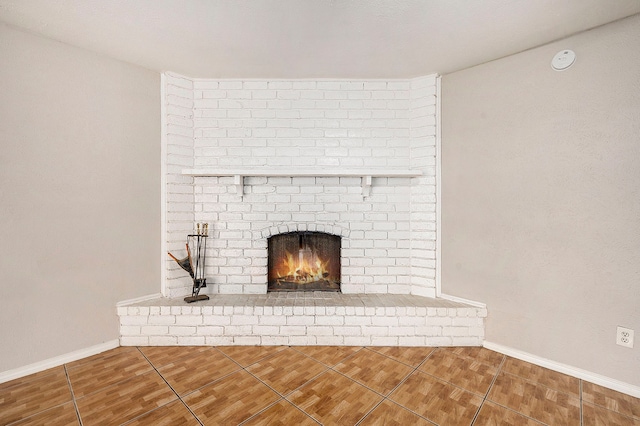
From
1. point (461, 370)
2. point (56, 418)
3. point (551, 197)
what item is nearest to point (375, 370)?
point (461, 370)

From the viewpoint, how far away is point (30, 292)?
2.05m

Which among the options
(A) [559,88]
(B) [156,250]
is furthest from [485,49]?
(B) [156,250]

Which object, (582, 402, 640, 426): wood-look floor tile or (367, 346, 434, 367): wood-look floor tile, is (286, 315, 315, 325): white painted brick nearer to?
(367, 346, 434, 367): wood-look floor tile

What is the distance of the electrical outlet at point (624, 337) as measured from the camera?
1853mm

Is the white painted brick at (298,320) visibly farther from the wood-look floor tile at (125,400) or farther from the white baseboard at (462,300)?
the white baseboard at (462,300)

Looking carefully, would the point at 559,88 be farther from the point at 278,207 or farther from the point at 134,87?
the point at 134,87

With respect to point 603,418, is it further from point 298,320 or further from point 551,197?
point 298,320

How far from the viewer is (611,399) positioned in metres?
1.80

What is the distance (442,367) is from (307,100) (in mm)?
2681

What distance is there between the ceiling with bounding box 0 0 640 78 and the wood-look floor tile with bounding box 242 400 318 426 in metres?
2.55

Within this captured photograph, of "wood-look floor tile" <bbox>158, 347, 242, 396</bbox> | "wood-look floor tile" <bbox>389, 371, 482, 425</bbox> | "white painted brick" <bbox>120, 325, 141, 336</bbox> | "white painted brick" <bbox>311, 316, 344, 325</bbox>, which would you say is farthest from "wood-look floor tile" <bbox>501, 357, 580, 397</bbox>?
"white painted brick" <bbox>120, 325, 141, 336</bbox>

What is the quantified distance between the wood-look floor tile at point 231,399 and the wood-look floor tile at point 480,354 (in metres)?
1.59

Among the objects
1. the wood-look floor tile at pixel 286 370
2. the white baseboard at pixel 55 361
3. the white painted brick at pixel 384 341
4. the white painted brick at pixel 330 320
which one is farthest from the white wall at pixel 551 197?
the white baseboard at pixel 55 361

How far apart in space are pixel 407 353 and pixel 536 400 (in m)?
0.86
